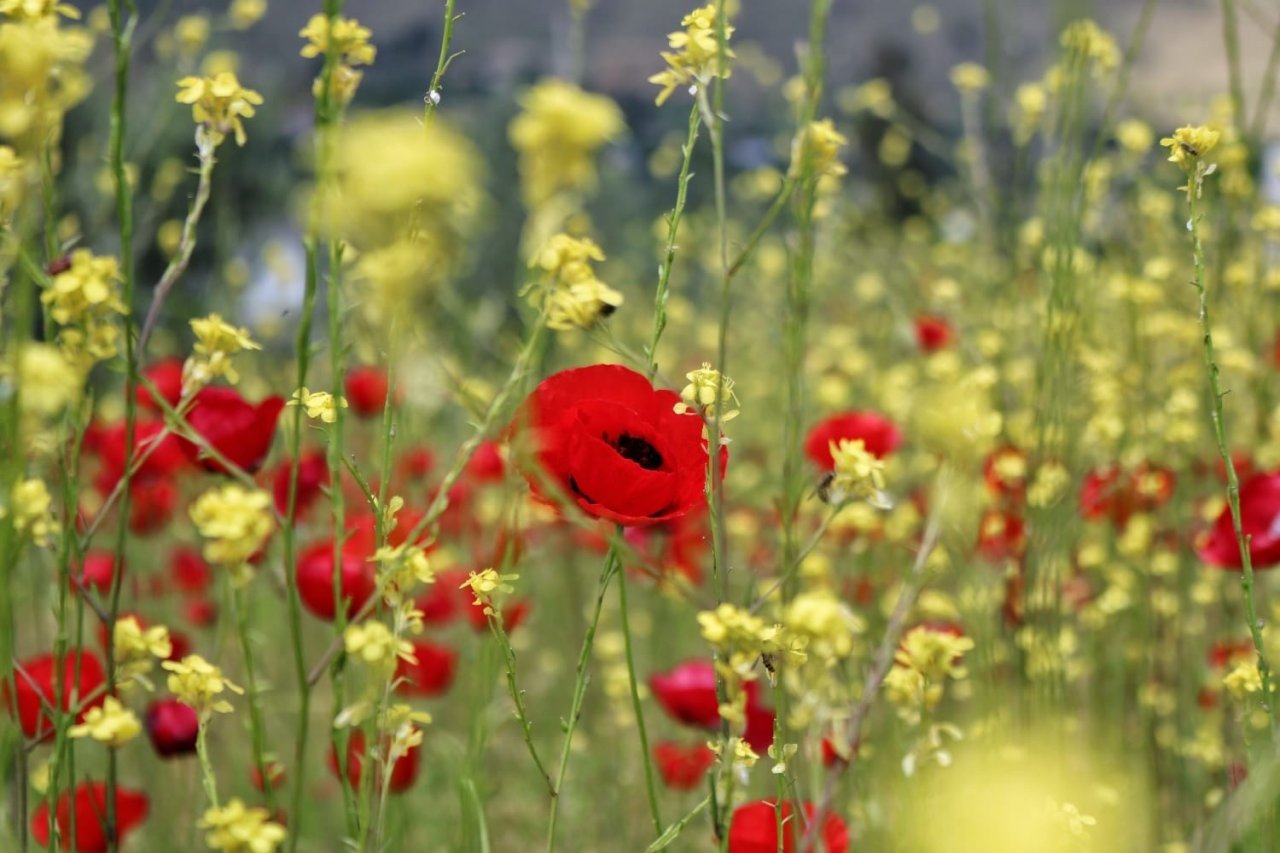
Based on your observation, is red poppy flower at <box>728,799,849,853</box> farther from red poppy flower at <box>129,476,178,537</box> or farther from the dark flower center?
red poppy flower at <box>129,476,178,537</box>

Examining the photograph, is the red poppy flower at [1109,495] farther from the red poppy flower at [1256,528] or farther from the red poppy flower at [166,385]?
the red poppy flower at [166,385]

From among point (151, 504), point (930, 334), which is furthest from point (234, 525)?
point (930, 334)

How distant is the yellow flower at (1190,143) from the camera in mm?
573

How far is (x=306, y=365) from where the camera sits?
0.43 m

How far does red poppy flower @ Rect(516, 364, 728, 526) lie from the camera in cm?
53

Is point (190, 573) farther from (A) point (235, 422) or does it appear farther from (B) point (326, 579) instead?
(A) point (235, 422)

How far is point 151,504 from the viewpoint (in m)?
1.46

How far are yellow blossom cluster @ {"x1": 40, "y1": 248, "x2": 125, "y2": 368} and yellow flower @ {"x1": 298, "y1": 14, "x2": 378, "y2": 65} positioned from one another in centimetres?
12

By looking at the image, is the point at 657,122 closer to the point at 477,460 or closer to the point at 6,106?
the point at 477,460

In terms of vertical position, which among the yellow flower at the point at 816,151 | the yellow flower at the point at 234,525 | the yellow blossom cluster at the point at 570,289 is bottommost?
the yellow flower at the point at 234,525

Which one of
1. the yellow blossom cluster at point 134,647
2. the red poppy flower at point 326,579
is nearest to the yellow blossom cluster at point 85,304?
the yellow blossom cluster at point 134,647

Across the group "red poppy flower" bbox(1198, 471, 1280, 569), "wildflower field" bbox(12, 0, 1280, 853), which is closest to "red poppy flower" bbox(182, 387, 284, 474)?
"wildflower field" bbox(12, 0, 1280, 853)

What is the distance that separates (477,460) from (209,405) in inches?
28.2

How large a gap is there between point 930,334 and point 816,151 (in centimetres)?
123
